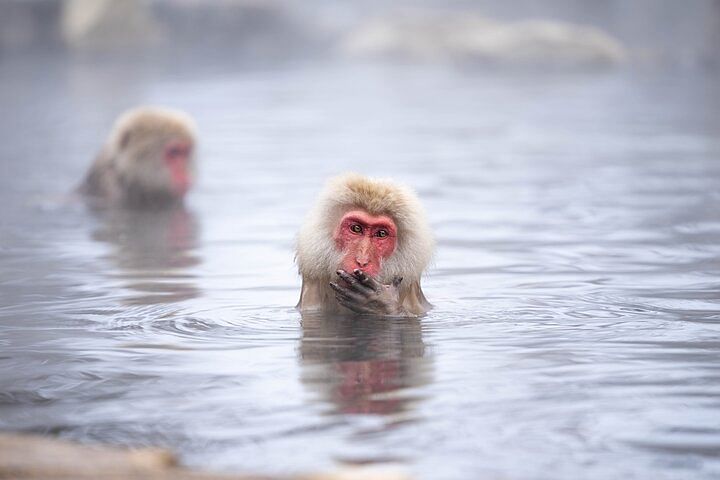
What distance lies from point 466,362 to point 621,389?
1.98ft

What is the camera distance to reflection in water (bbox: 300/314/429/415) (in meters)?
4.32

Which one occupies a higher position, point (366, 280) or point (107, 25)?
point (107, 25)

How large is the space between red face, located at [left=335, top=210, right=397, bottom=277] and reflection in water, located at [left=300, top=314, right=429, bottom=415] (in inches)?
9.1

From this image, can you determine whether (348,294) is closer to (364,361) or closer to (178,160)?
(364,361)

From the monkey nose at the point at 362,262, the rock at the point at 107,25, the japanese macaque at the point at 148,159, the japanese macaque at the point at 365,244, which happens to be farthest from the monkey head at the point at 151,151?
the rock at the point at 107,25

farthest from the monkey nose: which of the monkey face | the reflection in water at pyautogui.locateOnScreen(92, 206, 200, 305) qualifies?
the monkey face

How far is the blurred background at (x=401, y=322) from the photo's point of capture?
398cm

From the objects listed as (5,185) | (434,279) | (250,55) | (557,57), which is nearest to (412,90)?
(557,57)

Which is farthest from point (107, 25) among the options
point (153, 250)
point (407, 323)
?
point (407, 323)

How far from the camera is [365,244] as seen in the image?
17.8ft

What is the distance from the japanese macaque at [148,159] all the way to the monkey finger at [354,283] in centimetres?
447

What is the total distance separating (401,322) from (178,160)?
14.3 feet

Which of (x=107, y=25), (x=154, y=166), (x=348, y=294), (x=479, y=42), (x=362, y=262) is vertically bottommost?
(x=348, y=294)

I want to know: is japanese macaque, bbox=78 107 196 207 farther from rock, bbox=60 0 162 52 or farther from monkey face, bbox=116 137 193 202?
rock, bbox=60 0 162 52
